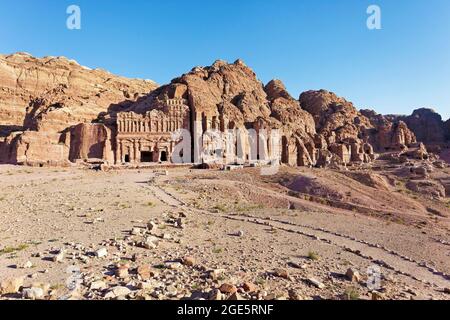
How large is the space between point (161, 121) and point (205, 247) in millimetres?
47674

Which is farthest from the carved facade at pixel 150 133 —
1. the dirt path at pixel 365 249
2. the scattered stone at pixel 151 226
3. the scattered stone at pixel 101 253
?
the scattered stone at pixel 101 253

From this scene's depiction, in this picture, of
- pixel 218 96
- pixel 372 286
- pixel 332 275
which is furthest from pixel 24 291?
pixel 218 96

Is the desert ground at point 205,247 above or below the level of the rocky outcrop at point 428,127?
below

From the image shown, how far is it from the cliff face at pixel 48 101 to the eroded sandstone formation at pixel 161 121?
0.18 m

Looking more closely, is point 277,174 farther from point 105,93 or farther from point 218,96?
point 105,93

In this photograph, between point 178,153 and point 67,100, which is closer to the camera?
point 178,153

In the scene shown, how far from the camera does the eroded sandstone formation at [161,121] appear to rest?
5141 cm

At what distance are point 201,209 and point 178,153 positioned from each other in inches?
1473

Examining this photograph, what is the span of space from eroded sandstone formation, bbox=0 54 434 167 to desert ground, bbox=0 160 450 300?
1014 inches

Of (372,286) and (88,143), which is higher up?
(88,143)

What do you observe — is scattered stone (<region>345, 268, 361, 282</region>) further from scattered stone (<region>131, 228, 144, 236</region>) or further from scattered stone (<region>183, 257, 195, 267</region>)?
scattered stone (<region>131, 228, 144, 236</region>)

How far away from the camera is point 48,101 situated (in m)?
62.1

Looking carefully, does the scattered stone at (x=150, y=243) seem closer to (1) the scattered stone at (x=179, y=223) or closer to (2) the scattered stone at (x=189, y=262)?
(2) the scattered stone at (x=189, y=262)
